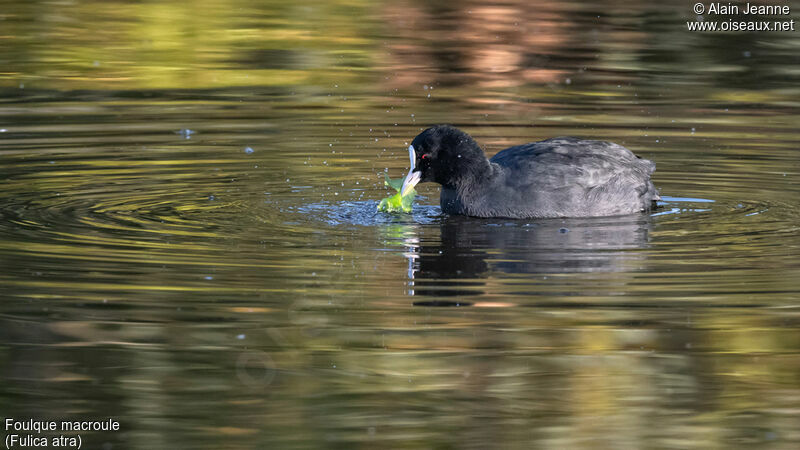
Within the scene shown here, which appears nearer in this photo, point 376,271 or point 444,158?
point 376,271

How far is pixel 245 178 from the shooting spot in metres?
13.9

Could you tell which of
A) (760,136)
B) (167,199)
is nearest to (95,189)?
(167,199)

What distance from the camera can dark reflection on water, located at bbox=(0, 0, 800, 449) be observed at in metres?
7.47

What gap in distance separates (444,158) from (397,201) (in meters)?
0.55

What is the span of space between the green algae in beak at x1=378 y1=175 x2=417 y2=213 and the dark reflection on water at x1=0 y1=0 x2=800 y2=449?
7.4 inches

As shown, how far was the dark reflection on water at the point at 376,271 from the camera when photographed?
7473mm

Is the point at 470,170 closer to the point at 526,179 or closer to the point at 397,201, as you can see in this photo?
the point at 526,179

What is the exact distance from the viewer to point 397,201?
1227 cm

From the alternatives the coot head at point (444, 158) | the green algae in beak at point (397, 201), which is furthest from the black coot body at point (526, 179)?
the green algae in beak at point (397, 201)

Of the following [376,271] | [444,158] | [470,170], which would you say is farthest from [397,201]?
[376,271]

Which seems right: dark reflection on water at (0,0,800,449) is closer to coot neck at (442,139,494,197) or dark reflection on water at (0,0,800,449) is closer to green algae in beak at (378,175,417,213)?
green algae in beak at (378,175,417,213)

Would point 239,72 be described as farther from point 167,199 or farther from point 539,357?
point 539,357

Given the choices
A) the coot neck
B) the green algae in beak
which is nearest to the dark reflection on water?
the green algae in beak

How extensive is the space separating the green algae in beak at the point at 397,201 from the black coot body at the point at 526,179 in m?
0.18
